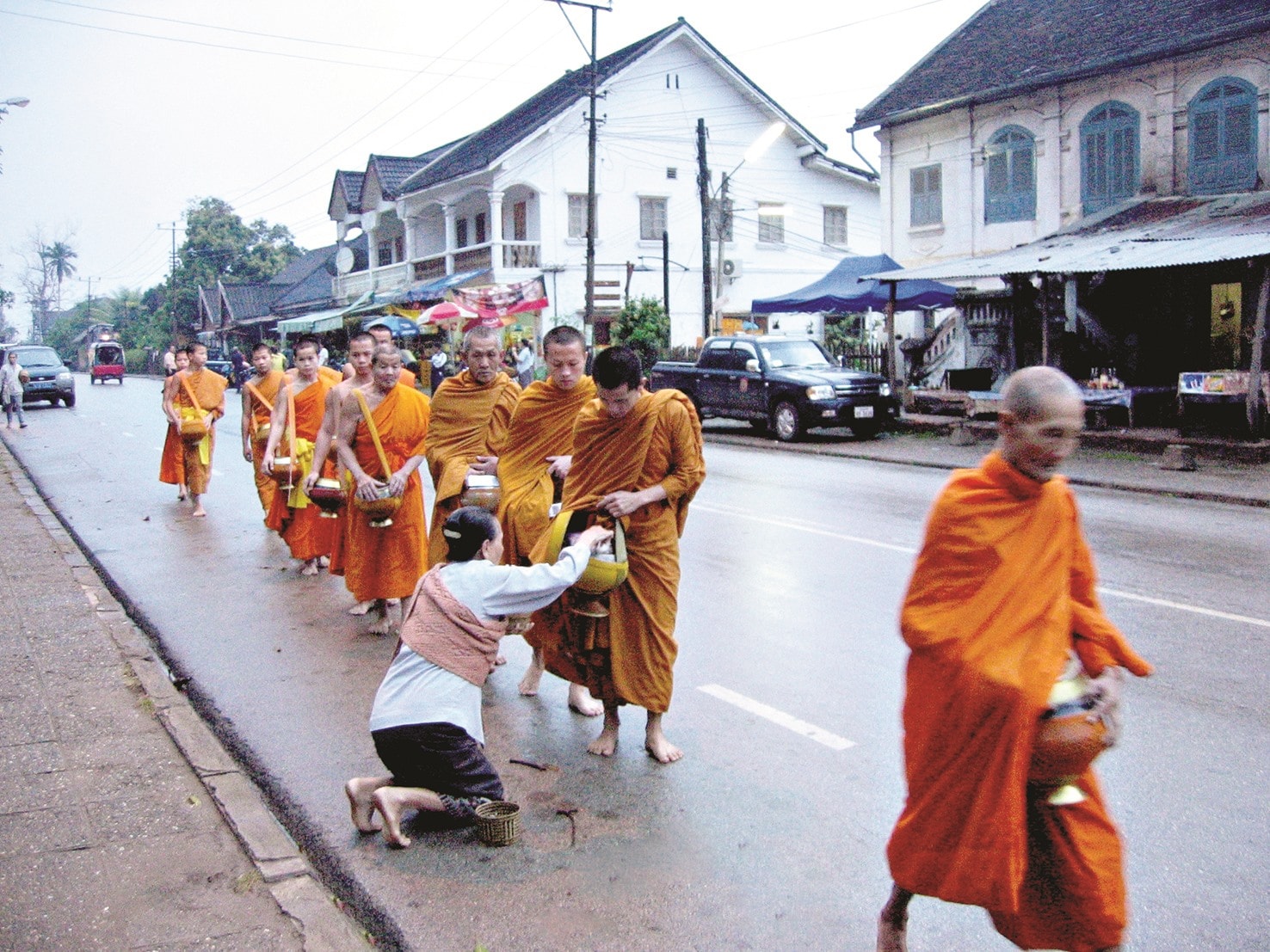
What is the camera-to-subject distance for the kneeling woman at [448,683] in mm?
4086

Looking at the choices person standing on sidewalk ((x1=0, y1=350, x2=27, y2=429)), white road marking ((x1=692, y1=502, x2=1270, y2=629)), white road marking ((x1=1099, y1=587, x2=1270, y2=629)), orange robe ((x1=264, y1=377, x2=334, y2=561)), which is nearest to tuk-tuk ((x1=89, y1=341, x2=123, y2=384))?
person standing on sidewalk ((x1=0, y1=350, x2=27, y2=429))

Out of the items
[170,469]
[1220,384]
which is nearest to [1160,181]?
[1220,384]

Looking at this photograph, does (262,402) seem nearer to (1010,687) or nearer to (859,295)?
(1010,687)

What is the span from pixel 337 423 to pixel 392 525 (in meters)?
0.70

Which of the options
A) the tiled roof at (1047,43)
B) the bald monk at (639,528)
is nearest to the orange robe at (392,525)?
A: the bald monk at (639,528)

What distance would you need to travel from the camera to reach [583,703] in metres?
5.55

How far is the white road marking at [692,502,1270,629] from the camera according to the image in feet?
22.8

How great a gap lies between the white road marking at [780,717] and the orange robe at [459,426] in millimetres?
1600

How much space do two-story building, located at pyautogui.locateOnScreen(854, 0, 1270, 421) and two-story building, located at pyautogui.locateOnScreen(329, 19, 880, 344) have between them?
8.13 m

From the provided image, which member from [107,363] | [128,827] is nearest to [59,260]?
[107,363]

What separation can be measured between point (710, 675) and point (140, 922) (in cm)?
314

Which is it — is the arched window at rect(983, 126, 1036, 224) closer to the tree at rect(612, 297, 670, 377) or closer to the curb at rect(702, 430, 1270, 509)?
the curb at rect(702, 430, 1270, 509)

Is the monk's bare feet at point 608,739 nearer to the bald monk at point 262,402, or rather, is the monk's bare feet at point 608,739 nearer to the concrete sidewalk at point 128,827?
the concrete sidewalk at point 128,827

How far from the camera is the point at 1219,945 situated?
3.27 metres
